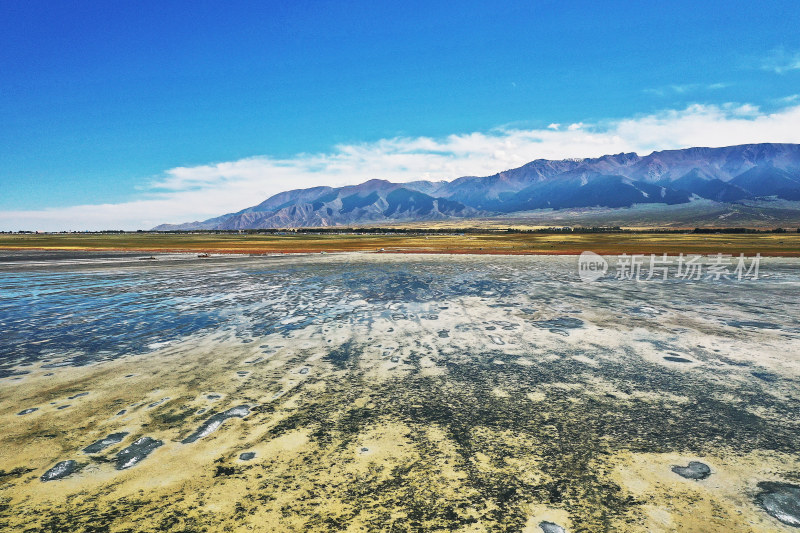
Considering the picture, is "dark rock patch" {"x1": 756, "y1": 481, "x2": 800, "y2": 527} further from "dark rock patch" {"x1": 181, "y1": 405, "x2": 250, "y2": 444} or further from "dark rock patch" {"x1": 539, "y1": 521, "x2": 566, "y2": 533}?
"dark rock patch" {"x1": 181, "y1": 405, "x2": 250, "y2": 444}

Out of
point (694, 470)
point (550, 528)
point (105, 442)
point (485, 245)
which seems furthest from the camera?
point (485, 245)

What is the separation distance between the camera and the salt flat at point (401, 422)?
3562 mm

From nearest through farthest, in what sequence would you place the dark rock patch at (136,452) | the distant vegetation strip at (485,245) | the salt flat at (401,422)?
the salt flat at (401,422) < the dark rock patch at (136,452) < the distant vegetation strip at (485,245)

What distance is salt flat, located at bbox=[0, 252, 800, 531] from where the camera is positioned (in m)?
3.56

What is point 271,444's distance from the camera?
15.4 feet

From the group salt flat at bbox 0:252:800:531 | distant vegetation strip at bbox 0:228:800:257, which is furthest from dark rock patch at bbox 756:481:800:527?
distant vegetation strip at bbox 0:228:800:257

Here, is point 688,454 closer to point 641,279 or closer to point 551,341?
point 551,341

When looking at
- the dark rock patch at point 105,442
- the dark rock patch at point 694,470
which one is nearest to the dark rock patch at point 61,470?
the dark rock patch at point 105,442

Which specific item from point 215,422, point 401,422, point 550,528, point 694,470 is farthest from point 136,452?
point 694,470

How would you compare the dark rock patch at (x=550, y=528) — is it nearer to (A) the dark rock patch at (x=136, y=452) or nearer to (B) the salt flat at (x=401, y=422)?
(B) the salt flat at (x=401, y=422)

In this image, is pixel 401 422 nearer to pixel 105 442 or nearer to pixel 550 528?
pixel 550 528

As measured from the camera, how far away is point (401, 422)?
5258 mm

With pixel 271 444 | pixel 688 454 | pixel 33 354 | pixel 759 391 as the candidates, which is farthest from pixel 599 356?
pixel 33 354

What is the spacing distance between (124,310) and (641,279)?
76.4ft
